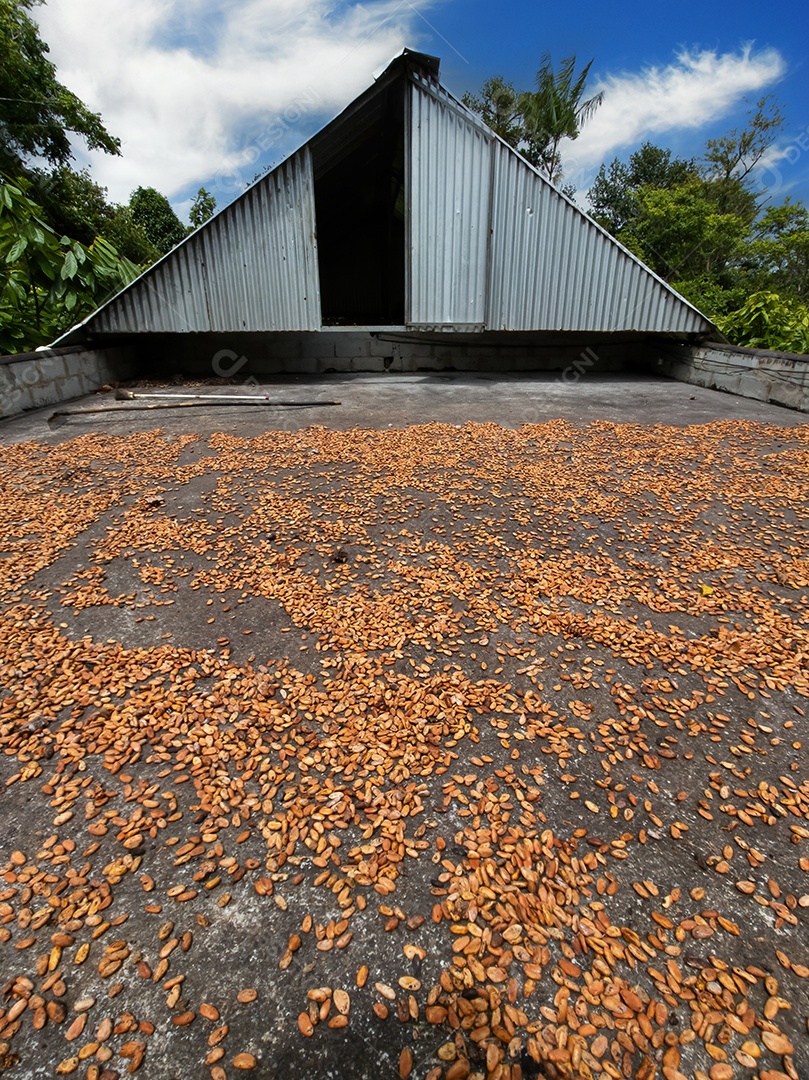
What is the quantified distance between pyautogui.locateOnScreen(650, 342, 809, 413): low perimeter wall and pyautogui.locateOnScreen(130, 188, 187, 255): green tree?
83.8 ft

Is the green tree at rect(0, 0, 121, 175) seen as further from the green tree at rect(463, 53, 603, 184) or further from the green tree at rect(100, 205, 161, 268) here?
the green tree at rect(463, 53, 603, 184)

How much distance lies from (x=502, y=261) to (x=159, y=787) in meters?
11.0

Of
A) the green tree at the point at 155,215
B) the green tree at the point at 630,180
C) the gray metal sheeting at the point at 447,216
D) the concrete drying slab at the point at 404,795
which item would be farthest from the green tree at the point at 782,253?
the green tree at the point at 155,215

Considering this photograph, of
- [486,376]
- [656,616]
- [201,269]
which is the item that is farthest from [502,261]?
[656,616]

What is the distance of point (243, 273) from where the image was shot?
9.78 m

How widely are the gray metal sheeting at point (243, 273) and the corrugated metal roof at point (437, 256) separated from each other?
0.02 m

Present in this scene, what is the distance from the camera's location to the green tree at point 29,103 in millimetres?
16156

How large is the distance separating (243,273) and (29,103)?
15.2 metres

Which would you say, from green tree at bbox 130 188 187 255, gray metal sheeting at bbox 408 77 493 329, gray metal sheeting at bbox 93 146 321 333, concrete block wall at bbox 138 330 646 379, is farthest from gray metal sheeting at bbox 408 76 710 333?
green tree at bbox 130 188 187 255

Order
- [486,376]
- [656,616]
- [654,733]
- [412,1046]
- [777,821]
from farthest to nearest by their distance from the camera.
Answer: [486,376]
[656,616]
[654,733]
[777,821]
[412,1046]

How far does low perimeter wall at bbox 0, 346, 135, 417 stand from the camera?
7.20 meters

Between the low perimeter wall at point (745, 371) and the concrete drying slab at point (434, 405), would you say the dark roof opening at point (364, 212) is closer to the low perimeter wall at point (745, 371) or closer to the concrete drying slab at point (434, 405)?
the concrete drying slab at point (434, 405)

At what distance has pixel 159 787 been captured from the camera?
1.92 meters

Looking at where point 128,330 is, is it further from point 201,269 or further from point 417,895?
point 417,895
